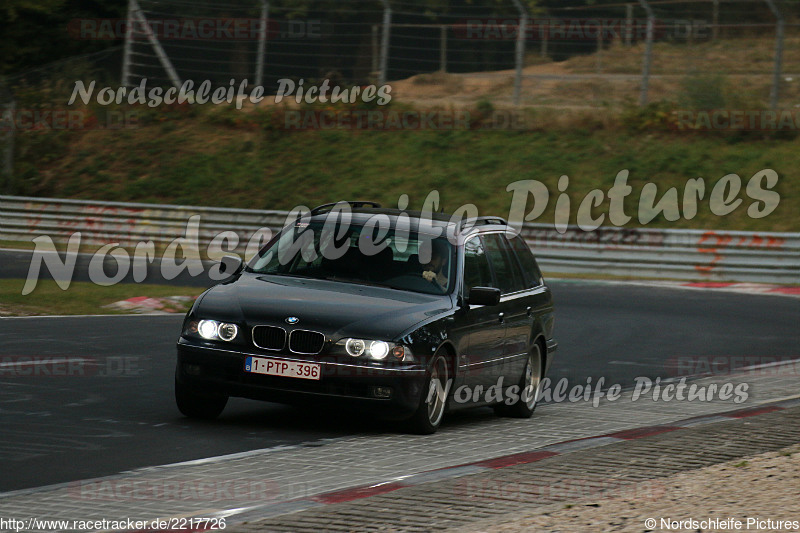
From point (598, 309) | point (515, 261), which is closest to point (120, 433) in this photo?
point (515, 261)

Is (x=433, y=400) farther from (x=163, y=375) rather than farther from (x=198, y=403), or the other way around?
(x=163, y=375)

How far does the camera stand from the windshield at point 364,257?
32.8 feet

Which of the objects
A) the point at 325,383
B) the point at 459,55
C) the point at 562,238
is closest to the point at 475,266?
the point at 325,383

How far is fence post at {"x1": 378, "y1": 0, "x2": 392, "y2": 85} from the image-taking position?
33688 mm

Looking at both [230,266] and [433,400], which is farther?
[230,266]

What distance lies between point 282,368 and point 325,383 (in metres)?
0.31

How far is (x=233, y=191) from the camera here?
34406mm

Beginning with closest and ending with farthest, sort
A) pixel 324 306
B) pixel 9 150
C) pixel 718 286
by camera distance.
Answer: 1. pixel 324 306
2. pixel 718 286
3. pixel 9 150

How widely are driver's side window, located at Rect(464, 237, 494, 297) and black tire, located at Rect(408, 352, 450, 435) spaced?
2.84 ft

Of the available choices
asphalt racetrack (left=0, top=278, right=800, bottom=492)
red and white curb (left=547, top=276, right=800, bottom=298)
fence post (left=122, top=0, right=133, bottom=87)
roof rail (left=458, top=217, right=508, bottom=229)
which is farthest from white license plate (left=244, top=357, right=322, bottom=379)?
fence post (left=122, top=0, right=133, bottom=87)

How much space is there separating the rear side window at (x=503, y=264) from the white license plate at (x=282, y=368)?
2.43 metres

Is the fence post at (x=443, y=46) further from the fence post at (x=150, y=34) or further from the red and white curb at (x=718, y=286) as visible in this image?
the red and white curb at (x=718, y=286)

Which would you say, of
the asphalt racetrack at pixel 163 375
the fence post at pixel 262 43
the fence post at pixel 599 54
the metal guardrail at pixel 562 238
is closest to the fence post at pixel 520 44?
the fence post at pixel 599 54

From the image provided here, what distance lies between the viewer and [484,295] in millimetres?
9828
